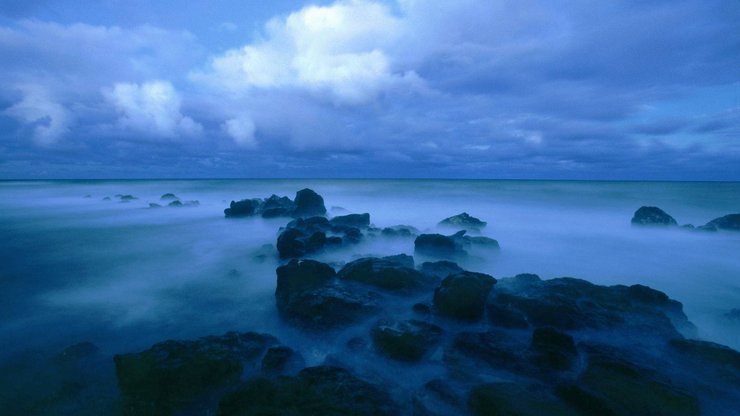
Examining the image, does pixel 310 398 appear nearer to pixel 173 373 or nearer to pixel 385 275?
pixel 173 373

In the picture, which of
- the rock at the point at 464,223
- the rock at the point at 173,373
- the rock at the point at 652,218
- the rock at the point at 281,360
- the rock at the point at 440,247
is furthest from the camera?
the rock at the point at 652,218

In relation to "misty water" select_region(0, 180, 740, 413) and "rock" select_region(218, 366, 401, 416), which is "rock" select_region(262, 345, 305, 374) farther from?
"rock" select_region(218, 366, 401, 416)

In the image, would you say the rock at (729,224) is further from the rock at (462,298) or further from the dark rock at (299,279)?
the dark rock at (299,279)

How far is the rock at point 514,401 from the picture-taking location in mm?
3580

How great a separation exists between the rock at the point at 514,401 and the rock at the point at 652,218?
19165 mm

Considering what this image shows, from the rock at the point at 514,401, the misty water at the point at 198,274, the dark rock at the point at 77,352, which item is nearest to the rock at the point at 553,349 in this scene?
the rock at the point at 514,401

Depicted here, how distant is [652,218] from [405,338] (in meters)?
19.9

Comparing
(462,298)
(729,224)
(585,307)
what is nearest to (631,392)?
(585,307)

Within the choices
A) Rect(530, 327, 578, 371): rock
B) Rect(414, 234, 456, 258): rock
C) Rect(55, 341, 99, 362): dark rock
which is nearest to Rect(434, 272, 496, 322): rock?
Rect(530, 327, 578, 371): rock

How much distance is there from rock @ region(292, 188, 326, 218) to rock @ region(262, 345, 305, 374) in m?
16.3

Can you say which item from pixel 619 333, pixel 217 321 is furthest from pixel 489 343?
pixel 217 321

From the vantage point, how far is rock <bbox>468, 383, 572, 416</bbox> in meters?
3.58

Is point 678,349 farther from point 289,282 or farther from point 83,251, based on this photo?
point 83,251

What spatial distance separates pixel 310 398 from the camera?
3.76 meters
